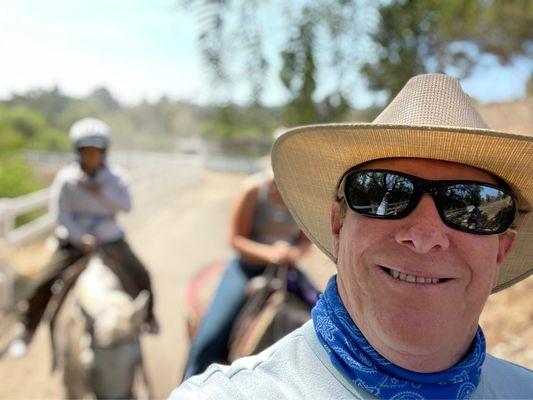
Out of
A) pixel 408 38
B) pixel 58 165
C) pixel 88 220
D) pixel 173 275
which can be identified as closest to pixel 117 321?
pixel 88 220

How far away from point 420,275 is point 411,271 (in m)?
0.02

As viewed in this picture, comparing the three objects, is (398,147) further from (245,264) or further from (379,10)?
(245,264)

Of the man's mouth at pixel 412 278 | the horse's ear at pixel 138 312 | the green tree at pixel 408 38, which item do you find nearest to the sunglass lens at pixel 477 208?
the man's mouth at pixel 412 278

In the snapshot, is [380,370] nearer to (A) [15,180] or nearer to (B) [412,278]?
(B) [412,278]

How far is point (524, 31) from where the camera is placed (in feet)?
23.4

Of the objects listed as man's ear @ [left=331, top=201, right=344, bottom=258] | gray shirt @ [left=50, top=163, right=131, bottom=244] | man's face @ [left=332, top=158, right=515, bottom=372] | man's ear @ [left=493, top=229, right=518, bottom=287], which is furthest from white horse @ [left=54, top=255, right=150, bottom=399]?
man's ear @ [left=493, top=229, right=518, bottom=287]

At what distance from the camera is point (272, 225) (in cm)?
342

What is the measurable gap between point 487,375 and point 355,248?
41 cm

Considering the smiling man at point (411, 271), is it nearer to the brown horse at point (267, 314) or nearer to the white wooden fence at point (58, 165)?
the brown horse at point (267, 314)

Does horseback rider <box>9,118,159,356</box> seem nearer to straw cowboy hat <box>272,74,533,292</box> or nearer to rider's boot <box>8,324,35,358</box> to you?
rider's boot <box>8,324,35,358</box>

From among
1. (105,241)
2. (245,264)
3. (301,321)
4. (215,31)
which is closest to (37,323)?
(105,241)

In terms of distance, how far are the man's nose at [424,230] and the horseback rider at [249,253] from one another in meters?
2.02

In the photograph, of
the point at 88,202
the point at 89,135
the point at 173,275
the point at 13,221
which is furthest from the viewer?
the point at 173,275

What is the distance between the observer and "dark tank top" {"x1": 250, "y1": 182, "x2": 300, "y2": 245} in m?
3.36
